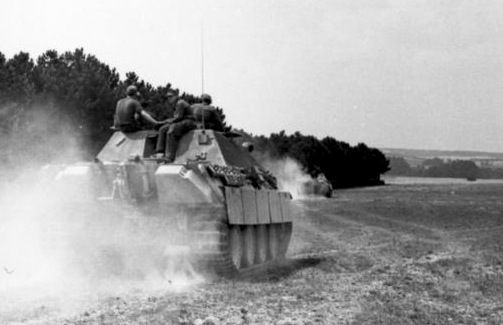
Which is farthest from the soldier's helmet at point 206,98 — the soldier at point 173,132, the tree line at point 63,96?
the tree line at point 63,96

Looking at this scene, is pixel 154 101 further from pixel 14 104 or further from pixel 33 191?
pixel 33 191

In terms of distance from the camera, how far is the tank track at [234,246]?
15430 millimetres

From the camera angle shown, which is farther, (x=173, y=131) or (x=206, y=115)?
(x=206, y=115)

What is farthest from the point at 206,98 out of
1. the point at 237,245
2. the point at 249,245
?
the point at 237,245

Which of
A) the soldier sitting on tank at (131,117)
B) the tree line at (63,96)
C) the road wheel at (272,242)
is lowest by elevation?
the road wheel at (272,242)

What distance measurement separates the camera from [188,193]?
51.6ft

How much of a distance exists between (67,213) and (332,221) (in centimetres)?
2207

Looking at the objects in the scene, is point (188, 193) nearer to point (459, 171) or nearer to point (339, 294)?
point (339, 294)

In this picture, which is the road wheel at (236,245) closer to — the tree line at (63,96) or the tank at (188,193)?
the tank at (188,193)

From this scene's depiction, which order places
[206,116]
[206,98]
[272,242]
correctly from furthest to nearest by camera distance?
1. [272,242]
2. [206,98]
3. [206,116]

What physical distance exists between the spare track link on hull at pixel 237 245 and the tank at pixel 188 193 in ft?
0.05

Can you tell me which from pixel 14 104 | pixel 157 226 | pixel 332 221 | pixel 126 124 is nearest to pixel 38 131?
pixel 14 104

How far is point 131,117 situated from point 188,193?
382 centimetres

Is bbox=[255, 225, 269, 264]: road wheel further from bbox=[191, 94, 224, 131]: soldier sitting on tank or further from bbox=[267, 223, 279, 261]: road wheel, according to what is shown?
bbox=[191, 94, 224, 131]: soldier sitting on tank
